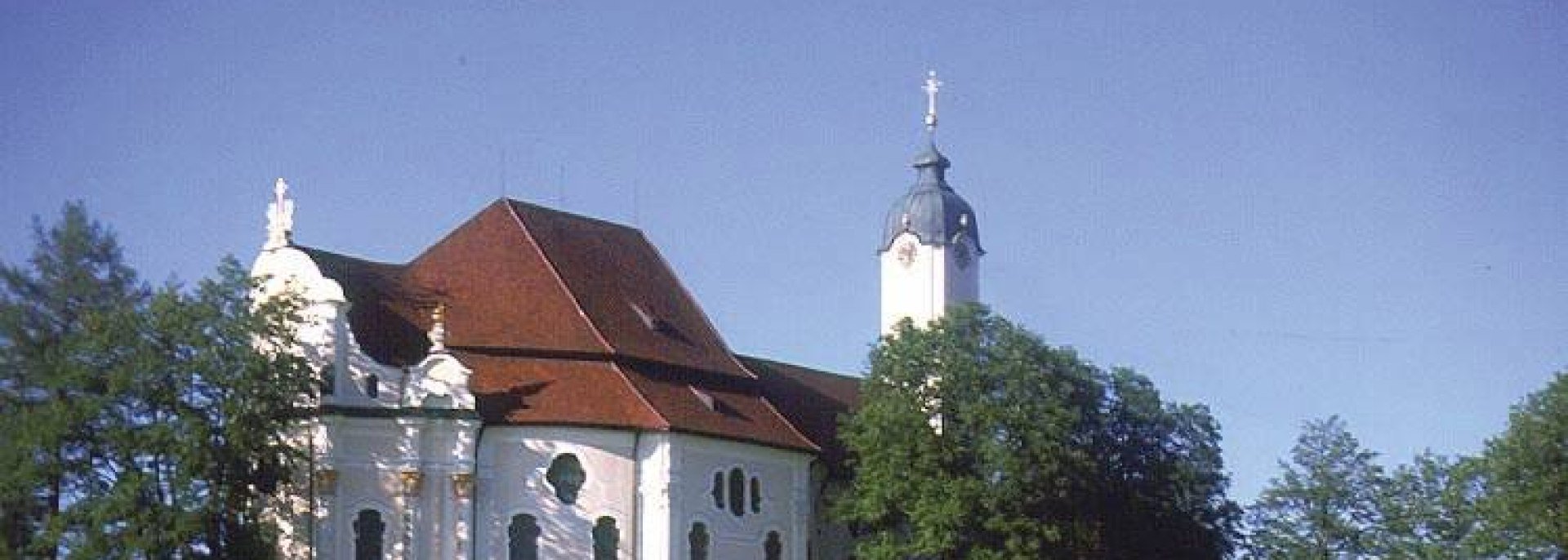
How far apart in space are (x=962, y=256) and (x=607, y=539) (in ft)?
72.6

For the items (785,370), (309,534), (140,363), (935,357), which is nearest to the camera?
(140,363)

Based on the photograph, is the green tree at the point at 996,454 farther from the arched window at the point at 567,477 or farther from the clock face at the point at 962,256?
the clock face at the point at 962,256

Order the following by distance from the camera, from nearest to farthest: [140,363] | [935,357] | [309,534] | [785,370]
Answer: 1. [140,363]
2. [309,534]
3. [935,357]
4. [785,370]

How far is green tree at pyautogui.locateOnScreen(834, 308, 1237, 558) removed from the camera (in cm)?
7675

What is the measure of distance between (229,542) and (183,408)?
324cm

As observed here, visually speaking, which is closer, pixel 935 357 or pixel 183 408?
pixel 183 408

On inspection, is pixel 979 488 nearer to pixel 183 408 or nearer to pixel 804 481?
pixel 804 481

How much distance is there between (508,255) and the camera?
8069cm

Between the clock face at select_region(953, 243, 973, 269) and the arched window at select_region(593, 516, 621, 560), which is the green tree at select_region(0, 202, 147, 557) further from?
the clock face at select_region(953, 243, 973, 269)

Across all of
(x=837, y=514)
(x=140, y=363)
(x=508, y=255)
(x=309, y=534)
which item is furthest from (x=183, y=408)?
(x=837, y=514)

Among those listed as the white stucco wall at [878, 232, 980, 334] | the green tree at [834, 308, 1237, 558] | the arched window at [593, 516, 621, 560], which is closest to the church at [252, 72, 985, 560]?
the arched window at [593, 516, 621, 560]

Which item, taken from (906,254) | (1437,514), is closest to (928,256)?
(906,254)

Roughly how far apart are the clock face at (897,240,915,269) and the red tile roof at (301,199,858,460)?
978cm

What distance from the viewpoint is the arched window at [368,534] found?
2913 inches
